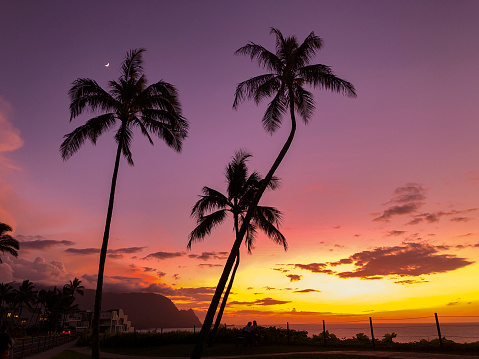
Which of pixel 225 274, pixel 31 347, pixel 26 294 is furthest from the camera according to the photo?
pixel 26 294

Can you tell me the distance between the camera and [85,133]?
1830 centimetres

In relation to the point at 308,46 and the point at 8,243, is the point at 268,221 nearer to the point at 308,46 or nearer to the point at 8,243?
the point at 308,46

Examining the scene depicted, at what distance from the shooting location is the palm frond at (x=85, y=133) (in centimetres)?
1802

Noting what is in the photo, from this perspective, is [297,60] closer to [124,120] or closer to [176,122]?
[176,122]

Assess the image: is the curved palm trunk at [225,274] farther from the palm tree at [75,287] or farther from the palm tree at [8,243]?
the palm tree at [75,287]

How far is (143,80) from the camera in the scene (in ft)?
62.5

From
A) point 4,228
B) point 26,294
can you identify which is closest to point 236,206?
point 4,228

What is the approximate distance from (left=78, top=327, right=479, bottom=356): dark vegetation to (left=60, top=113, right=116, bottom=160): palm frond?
43.7ft

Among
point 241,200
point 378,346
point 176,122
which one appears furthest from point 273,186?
point 378,346

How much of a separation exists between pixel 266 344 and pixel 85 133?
17.5m

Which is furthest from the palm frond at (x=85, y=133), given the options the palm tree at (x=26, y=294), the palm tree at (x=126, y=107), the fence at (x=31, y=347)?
the palm tree at (x=26, y=294)

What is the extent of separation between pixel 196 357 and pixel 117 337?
21.4 meters

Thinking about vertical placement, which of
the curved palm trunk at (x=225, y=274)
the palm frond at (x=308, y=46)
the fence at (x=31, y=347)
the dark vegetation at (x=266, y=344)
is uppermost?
the palm frond at (x=308, y=46)

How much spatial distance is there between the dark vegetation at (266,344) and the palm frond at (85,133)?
13.3 metres
